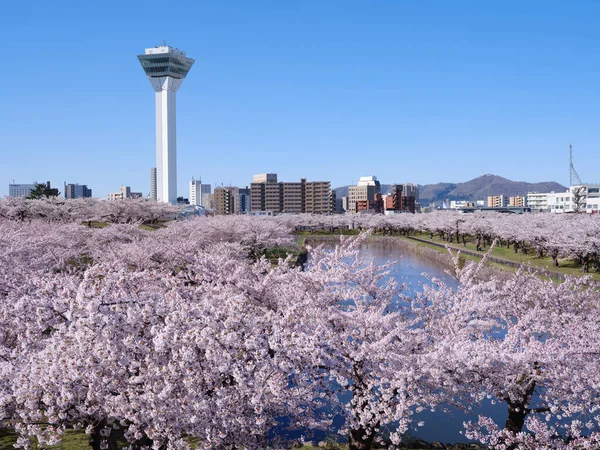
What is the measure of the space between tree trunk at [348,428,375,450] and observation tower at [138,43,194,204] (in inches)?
5196

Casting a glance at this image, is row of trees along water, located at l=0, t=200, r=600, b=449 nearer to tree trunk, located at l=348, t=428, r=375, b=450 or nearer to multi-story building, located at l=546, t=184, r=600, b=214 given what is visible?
tree trunk, located at l=348, t=428, r=375, b=450

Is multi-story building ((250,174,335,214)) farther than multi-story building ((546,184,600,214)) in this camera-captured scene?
Yes

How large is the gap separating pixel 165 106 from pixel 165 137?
821cm

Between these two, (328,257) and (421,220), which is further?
(421,220)

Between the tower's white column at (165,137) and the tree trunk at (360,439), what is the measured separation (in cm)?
13199

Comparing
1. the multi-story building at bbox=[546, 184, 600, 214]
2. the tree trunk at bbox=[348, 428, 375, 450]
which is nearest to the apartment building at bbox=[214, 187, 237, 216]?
the multi-story building at bbox=[546, 184, 600, 214]

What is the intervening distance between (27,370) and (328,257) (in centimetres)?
615

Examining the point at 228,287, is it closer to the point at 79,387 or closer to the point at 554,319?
the point at 79,387

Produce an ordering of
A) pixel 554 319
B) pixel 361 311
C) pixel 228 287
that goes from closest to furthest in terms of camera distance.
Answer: pixel 361 311 → pixel 228 287 → pixel 554 319

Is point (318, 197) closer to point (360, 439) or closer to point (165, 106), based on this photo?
point (165, 106)

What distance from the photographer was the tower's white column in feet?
449

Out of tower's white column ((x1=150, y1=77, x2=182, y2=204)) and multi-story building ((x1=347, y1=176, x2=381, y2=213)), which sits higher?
tower's white column ((x1=150, y1=77, x2=182, y2=204))

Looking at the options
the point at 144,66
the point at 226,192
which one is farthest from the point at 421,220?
the point at 144,66

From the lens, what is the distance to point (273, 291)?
34.7 feet
